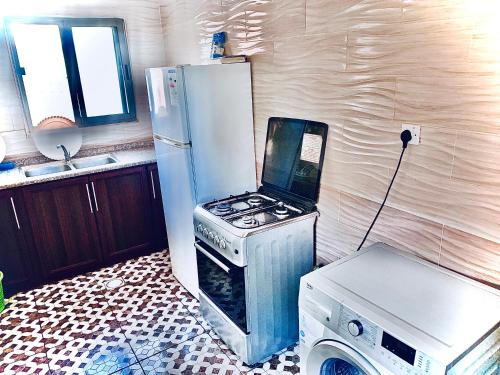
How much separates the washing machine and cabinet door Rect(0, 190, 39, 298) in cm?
231

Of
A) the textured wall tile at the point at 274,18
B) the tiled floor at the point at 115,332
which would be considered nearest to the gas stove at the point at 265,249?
the tiled floor at the point at 115,332

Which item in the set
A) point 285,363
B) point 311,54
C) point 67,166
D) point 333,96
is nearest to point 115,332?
point 285,363

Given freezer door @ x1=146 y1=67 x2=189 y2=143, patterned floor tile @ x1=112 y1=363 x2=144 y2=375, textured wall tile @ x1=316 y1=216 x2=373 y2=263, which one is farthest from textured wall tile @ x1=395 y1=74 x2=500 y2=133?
patterned floor tile @ x1=112 y1=363 x2=144 y2=375

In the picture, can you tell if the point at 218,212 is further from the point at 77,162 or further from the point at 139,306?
the point at 77,162

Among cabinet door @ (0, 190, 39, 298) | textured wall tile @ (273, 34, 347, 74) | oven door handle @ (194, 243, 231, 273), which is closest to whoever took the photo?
textured wall tile @ (273, 34, 347, 74)

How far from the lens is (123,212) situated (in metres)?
3.36

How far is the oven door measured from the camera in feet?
6.87

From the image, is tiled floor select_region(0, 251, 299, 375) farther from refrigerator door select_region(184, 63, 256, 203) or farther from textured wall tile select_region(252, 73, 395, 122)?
textured wall tile select_region(252, 73, 395, 122)

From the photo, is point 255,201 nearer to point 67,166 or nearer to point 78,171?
A: point 78,171

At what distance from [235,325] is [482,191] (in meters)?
1.43

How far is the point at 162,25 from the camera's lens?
3.83 metres

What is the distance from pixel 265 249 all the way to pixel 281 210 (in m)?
0.33

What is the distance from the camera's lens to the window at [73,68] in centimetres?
329

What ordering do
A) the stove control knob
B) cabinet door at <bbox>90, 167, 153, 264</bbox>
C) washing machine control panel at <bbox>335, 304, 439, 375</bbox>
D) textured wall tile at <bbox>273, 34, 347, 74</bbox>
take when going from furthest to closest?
1. cabinet door at <bbox>90, 167, 153, 264</bbox>
2. textured wall tile at <bbox>273, 34, 347, 74</bbox>
3. the stove control knob
4. washing machine control panel at <bbox>335, 304, 439, 375</bbox>
